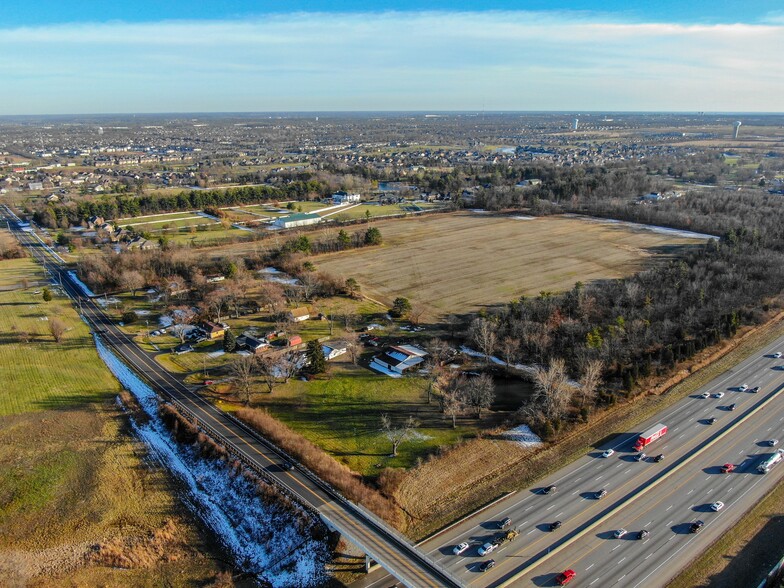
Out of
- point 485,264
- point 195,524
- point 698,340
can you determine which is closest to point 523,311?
point 698,340

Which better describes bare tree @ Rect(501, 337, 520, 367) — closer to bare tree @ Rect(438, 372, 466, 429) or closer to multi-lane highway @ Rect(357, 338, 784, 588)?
bare tree @ Rect(438, 372, 466, 429)

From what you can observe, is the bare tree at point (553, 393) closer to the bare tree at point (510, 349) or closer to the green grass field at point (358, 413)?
the green grass field at point (358, 413)

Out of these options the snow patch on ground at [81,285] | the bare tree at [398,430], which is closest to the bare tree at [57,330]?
the snow patch on ground at [81,285]

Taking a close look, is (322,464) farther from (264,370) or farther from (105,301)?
(105,301)

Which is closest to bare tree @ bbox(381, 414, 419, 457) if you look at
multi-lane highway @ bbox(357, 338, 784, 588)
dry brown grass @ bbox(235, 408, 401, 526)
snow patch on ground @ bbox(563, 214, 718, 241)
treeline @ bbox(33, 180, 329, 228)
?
dry brown grass @ bbox(235, 408, 401, 526)

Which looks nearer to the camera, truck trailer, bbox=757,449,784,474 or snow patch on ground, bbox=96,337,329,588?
snow patch on ground, bbox=96,337,329,588

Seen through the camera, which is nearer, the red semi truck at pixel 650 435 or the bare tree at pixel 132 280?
the red semi truck at pixel 650 435

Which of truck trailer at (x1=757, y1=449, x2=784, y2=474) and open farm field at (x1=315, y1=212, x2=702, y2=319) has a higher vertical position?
open farm field at (x1=315, y1=212, x2=702, y2=319)
